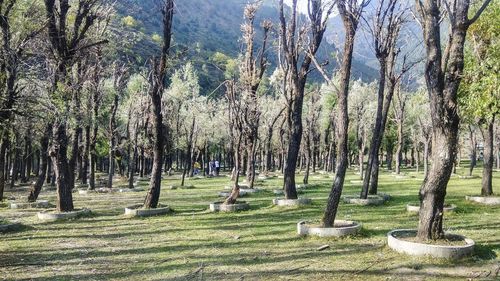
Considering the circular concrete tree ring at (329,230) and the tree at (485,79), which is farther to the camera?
the circular concrete tree ring at (329,230)

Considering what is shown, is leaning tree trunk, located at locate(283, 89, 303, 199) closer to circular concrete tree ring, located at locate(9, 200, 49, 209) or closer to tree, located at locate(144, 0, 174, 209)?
tree, located at locate(144, 0, 174, 209)

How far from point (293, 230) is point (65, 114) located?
23.7 ft

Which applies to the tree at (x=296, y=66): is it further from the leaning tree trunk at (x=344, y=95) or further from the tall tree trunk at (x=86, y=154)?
the tall tree trunk at (x=86, y=154)

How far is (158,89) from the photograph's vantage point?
18250 millimetres

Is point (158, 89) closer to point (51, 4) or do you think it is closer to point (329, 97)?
point (51, 4)

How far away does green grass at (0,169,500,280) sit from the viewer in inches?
335

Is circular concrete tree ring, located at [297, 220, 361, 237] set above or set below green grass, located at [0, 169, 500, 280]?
above

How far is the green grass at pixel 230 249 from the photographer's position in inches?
335

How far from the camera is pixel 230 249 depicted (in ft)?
35.3

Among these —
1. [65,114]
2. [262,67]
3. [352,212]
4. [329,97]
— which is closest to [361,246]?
[352,212]

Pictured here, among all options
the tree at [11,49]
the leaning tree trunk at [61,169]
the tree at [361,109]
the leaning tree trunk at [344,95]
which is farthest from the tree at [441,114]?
the tree at [361,109]

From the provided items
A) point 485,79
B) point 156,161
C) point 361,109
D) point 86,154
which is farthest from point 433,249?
point 361,109

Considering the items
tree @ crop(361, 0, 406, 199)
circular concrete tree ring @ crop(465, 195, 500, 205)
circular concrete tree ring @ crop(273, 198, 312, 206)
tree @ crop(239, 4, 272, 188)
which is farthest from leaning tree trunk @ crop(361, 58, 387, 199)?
tree @ crop(239, 4, 272, 188)

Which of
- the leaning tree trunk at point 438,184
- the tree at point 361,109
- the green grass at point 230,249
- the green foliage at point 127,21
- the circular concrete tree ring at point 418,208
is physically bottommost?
the green grass at point 230,249
